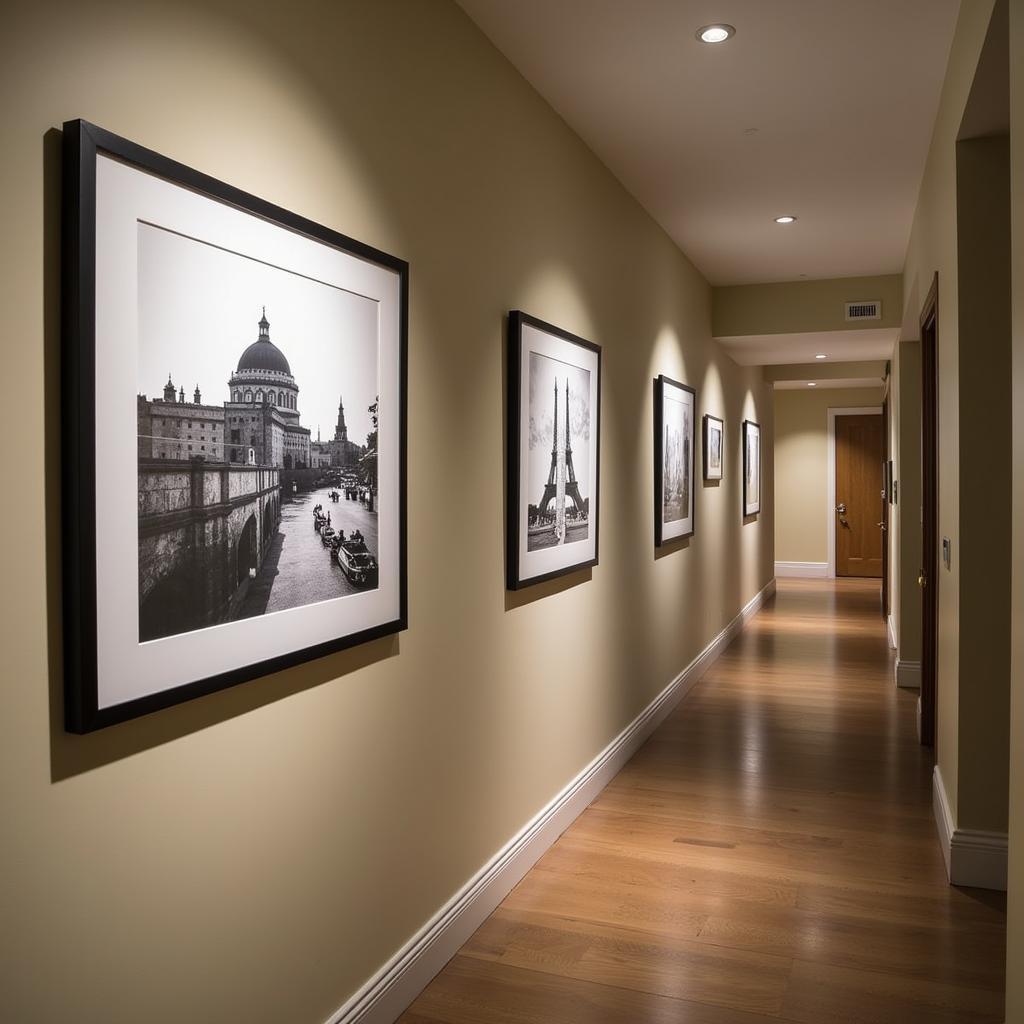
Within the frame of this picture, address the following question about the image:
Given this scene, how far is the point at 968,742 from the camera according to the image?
304 cm

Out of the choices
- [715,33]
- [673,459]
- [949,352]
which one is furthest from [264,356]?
[673,459]

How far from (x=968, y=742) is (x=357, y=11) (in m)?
2.74

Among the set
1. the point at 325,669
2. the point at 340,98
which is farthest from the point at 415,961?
the point at 340,98

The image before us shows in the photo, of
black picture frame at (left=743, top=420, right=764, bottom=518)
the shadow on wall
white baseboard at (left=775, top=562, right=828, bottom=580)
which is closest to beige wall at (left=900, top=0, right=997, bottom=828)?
the shadow on wall

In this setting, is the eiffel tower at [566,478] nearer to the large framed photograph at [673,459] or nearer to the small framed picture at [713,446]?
the large framed photograph at [673,459]

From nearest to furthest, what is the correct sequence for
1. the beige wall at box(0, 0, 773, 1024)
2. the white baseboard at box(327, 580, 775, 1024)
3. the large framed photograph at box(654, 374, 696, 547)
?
the beige wall at box(0, 0, 773, 1024) → the white baseboard at box(327, 580, 775, 1024) → the large framed photograph at box(654, 374, 696, 547)

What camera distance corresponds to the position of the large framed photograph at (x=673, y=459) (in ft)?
16.3

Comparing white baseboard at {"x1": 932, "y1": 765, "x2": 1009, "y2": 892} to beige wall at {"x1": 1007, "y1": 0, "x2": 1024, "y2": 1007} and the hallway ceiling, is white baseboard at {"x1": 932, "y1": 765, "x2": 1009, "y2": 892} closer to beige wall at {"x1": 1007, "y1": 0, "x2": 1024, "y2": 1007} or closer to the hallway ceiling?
beige wall at {"x1": 1007, "y1": 0, "x2": 1024, "y2": 1007}

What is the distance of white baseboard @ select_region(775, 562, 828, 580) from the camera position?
39.4 ft

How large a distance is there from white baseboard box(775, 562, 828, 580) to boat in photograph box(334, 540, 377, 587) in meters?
10.6

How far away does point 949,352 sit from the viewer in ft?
10.5

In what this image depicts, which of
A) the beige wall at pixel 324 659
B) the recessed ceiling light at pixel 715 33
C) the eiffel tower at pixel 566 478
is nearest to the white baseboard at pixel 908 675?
the beige wall at pixel 324 659

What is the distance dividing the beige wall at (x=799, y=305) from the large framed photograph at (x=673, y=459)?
3.40 ft

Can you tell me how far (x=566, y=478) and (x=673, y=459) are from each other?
1927mm
